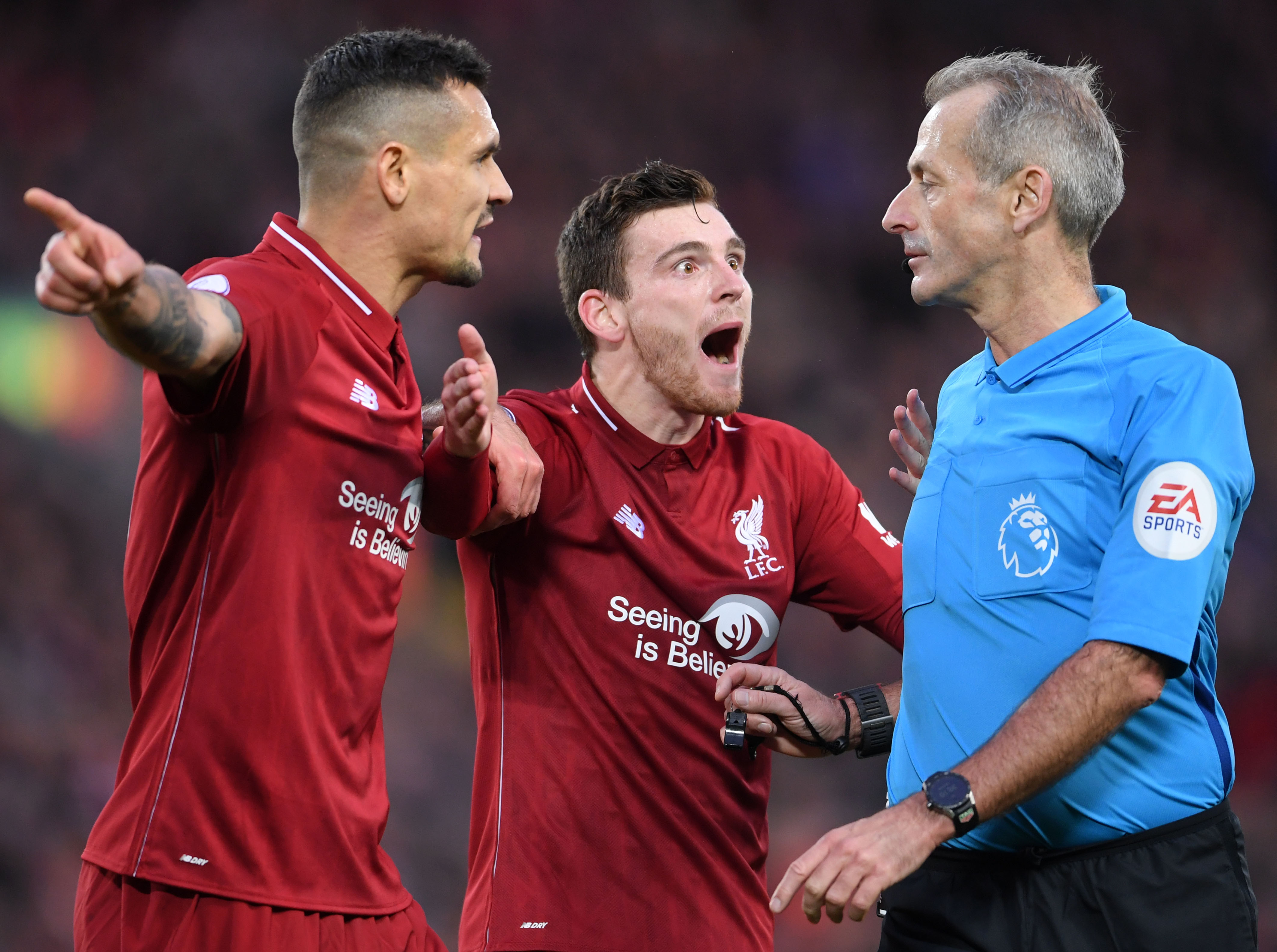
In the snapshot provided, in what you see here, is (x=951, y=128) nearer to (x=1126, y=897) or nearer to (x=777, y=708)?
(x=777, y=708)

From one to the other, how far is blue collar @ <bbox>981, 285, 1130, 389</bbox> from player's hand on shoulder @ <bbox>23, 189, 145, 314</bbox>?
5.49ft

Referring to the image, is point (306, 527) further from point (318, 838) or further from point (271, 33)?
point (271, 33)

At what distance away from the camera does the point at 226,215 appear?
21.9ft

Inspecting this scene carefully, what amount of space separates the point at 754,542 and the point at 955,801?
1097 mm

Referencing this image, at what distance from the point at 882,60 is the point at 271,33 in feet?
12.4

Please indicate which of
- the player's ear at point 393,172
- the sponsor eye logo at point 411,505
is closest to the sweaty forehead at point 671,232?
the player's ear at point 393,172

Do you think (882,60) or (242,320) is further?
(882,60)

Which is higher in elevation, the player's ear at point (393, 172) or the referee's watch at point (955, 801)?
the player's ear at point (393, 172)

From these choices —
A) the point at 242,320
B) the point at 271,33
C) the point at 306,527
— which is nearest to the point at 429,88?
the point at 242,320

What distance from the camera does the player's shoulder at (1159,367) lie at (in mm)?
2215

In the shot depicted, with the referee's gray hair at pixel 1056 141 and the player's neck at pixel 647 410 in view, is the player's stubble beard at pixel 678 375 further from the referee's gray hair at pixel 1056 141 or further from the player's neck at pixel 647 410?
the referee's gray hair at pixel 1056 141

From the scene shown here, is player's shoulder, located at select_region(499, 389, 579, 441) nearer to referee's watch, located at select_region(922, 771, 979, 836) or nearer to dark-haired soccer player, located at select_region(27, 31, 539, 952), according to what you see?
dark-haired soccer player, located at select_region(27, 31, 539, 952)

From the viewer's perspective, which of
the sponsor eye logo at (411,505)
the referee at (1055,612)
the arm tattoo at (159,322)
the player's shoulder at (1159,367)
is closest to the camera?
the arm tattoo at (159,322)

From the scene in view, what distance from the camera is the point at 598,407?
318cm
